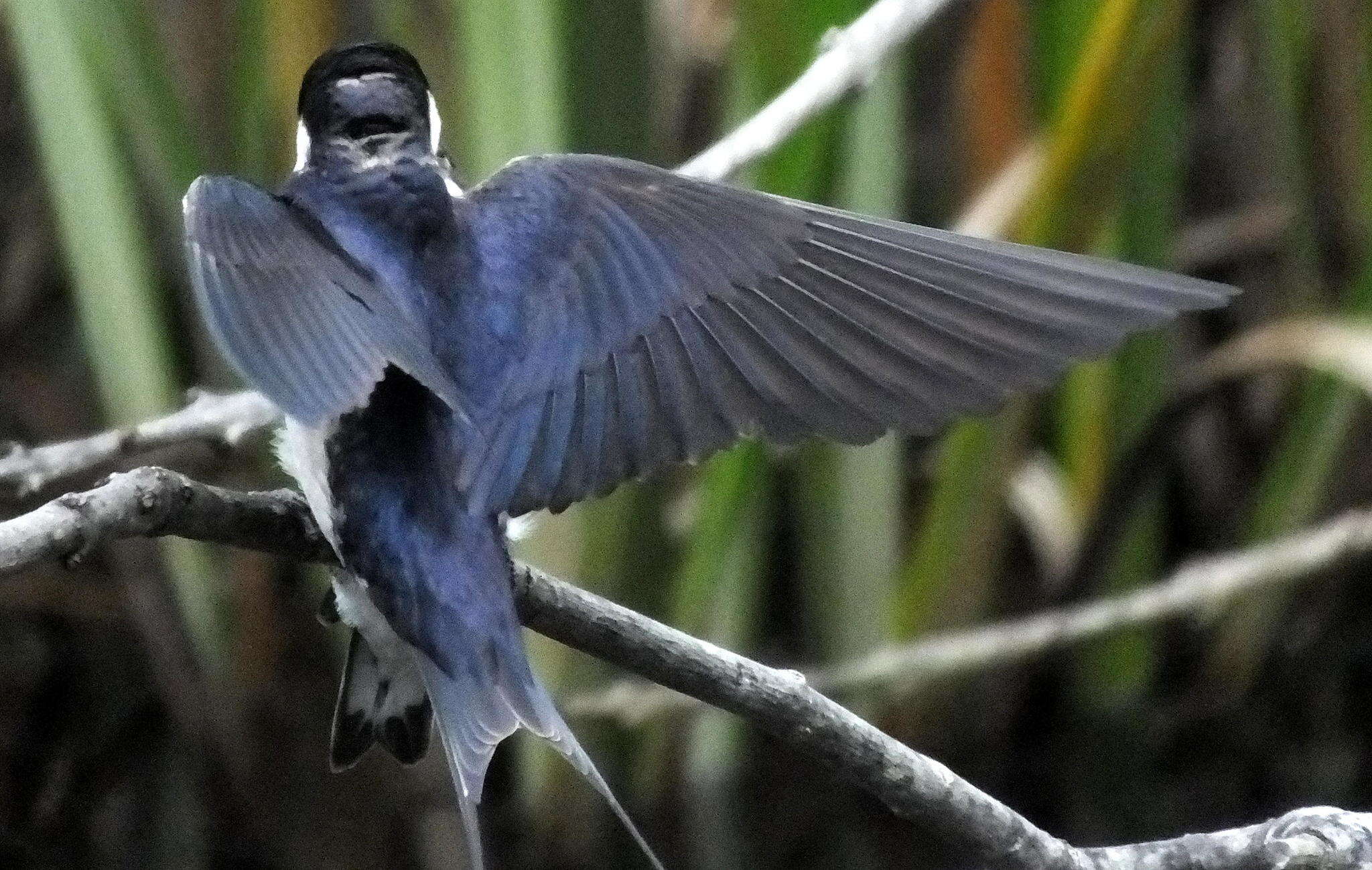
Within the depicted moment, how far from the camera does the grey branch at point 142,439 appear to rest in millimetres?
1045

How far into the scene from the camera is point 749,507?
5.53 ft

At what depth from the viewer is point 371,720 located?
113 cm

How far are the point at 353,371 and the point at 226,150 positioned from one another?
887mm

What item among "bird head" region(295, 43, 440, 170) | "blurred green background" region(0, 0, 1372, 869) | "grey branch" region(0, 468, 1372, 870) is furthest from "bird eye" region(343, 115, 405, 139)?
"blurred green background" region(0, 0, 1372, 869)

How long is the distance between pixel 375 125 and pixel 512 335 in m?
0.17

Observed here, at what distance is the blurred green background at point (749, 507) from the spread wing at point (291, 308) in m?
0.54

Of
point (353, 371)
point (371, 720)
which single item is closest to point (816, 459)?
point (371, 720)

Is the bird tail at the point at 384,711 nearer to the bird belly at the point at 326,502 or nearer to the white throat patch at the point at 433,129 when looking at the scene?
the bird belly at the point at 326,502

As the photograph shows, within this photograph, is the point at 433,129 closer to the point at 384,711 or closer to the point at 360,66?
the point at 360,66

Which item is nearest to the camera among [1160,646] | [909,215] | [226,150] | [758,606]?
[226,150]

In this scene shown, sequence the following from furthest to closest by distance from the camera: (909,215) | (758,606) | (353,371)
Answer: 1. (909,215)
2. (758,606)
3. (353,371)

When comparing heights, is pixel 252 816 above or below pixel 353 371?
below

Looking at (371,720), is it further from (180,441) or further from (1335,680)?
(1335,680)

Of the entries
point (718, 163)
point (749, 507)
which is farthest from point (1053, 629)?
point (718, 163)
